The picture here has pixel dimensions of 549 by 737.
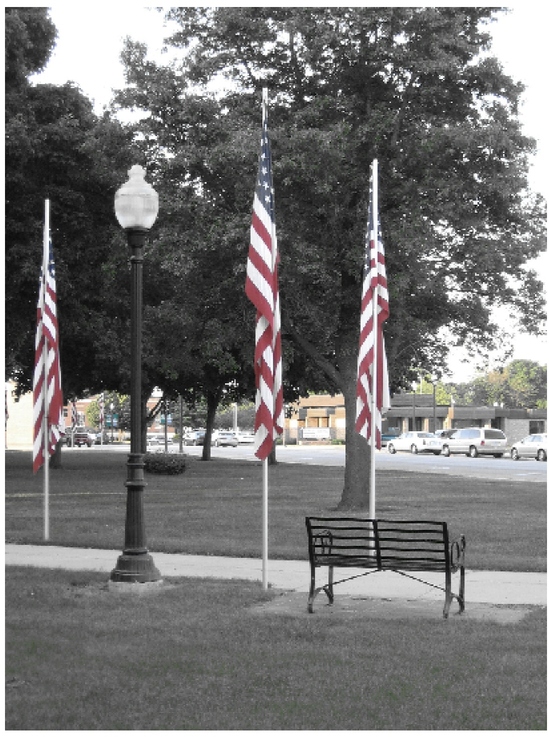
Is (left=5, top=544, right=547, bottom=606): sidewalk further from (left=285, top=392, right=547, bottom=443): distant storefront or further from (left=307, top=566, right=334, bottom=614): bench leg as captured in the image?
(left=285, top=392, right=547, bottom=443): distant storefront

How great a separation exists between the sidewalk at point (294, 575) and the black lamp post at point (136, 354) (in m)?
0.79

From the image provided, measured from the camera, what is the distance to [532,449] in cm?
5581

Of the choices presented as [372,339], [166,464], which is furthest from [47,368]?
[166,464]

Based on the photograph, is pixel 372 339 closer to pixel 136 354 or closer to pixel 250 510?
pixel 136 354

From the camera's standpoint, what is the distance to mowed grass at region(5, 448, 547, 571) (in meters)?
15.2

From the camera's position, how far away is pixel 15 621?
9156mm

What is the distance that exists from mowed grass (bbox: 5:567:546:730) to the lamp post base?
0.76 meters

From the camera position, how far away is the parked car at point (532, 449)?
54938 mm

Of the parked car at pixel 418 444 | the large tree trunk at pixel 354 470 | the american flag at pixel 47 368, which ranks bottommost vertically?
the parked car at pixel 418 444

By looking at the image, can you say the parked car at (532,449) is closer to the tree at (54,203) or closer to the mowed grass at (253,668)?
the tree at (54,203)

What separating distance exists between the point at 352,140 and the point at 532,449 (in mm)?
38583

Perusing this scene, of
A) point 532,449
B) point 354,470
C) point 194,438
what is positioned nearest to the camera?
point 354,470

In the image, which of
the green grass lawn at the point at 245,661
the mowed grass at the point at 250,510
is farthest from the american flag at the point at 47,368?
the green grass lawn at the point at 245,661

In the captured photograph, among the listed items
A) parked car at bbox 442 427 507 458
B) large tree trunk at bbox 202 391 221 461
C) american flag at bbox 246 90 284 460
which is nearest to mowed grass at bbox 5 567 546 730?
american flag at bbox 246 90 284 460
